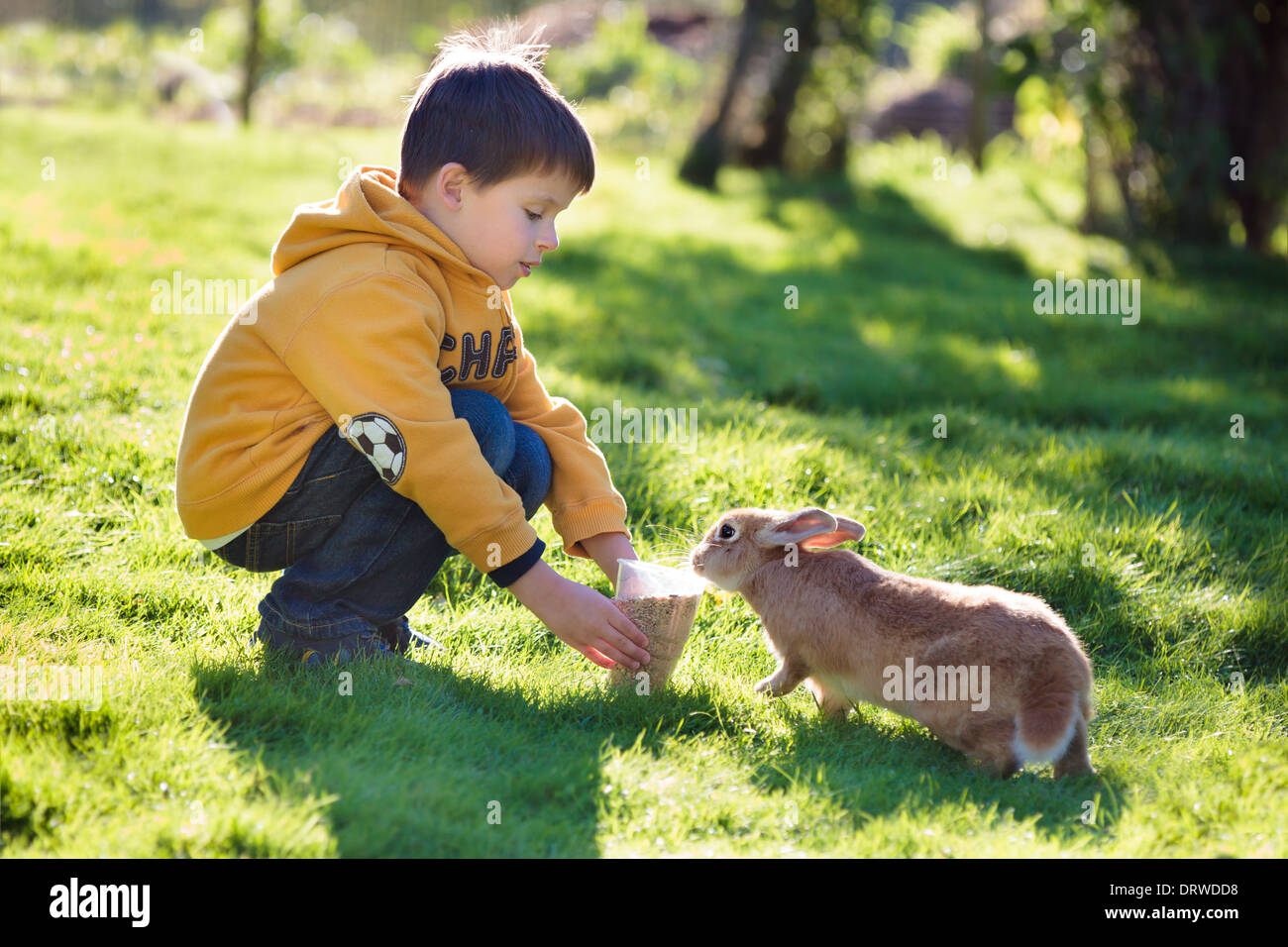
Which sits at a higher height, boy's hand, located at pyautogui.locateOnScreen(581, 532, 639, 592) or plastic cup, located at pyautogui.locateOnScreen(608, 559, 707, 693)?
boy's hand, located at pyautogui.locateOnScreen(581, 532, 639, 592)

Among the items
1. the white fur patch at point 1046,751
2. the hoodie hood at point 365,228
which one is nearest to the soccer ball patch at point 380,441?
the hoodie hood at point 365,228

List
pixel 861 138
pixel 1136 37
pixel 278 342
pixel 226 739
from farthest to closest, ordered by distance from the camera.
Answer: pixel 861 138 < pixel 1136 37 < pixel 278 342 < pixel 226 739

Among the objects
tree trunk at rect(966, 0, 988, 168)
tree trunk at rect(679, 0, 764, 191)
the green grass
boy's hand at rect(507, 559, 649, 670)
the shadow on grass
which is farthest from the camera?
tree trunk at rect(966, 0, 988, 168)

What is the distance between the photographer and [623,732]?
2.98 m

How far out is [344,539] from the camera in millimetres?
3115

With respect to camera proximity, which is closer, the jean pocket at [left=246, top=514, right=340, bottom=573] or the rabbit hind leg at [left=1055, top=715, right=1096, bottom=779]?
the rabbit hind leg at [left=1055, top=715, right=1096, bottom=779]

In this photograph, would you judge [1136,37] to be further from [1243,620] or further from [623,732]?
[623,732]

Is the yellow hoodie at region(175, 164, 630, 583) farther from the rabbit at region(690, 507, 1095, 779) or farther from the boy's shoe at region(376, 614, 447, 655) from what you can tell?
the rabbit at region(690, 507, 1095, 779)

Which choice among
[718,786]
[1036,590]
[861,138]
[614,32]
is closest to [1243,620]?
[1036,590]

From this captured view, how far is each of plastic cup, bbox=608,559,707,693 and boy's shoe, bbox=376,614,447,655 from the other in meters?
0.57

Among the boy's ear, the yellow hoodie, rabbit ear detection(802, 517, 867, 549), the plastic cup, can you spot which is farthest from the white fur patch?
the boy's ear

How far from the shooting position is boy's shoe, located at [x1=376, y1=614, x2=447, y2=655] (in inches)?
131
